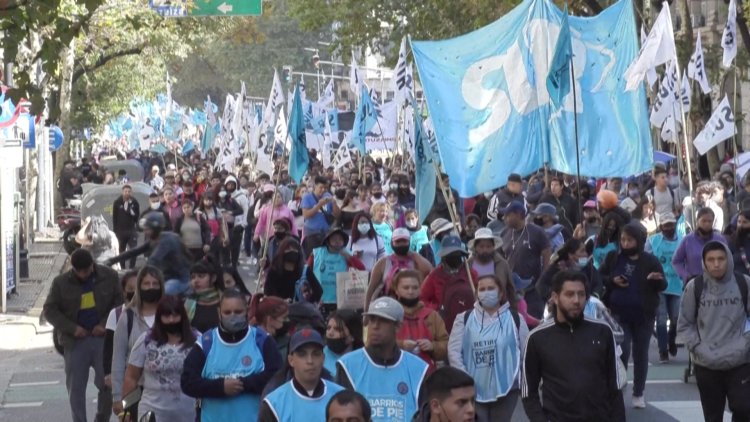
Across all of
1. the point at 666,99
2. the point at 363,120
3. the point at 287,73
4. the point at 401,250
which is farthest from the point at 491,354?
the point at 287,73

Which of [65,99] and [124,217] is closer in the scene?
[124,217]

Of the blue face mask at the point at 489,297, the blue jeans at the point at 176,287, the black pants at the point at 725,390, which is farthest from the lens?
the blue jeans at the point at 176,287

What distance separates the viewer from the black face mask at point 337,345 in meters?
7.89

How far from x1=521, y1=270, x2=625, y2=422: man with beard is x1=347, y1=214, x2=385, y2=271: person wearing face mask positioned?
6.81m

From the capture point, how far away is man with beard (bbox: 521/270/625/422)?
24.5 feet

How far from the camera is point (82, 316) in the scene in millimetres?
11180

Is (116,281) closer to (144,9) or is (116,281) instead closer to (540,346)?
(540,346)

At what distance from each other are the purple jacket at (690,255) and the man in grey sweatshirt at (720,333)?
369cm

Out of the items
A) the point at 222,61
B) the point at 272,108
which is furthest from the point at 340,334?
the point at 222,61

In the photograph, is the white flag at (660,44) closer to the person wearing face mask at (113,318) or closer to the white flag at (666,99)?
the white flag at (666,99)

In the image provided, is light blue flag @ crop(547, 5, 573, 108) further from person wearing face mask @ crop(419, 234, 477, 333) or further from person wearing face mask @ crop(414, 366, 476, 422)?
person wearing face mask @ crop(414, 366, 476, 422)

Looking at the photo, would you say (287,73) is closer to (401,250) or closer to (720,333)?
(401,250)

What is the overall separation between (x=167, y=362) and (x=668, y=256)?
7410 mm

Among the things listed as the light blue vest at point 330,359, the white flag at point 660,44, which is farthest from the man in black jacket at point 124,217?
the light blue vest at point 330,359
